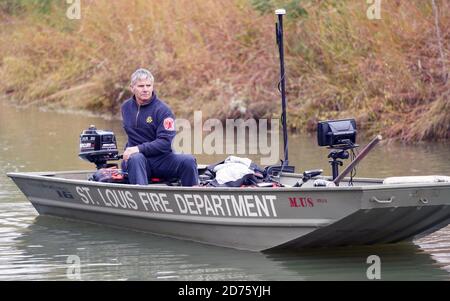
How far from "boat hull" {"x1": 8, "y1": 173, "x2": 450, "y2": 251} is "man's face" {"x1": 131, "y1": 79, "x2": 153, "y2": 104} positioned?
2.83 feet

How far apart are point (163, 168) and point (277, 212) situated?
69.3 inches

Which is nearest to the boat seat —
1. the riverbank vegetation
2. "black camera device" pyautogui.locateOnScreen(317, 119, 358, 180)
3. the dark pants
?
"black camera device" pyautogui.locateOnScreen(317, 119, 358, 180)

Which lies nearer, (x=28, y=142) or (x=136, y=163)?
(x=136, y=163)

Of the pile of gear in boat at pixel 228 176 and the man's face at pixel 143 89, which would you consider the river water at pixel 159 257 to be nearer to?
the pile of gear in boat at pixel 228 176

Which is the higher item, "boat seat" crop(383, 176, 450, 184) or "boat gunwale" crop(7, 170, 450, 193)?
"boat seat" crop(383, 176, 450, 184)

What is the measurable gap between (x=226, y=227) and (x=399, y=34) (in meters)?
10.5

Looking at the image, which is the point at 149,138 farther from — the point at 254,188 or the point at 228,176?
the point at 254,188

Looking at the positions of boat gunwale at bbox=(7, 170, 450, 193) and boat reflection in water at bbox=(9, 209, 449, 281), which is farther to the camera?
boat reflection in water at bbox=(9, 209, 449, 281)

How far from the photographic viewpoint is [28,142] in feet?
70.7

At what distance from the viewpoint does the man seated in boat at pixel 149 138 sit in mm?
11320

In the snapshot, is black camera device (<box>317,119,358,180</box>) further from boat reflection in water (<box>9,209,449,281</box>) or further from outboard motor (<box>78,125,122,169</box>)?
outboard motor (<box>78,125,122,169</box>)

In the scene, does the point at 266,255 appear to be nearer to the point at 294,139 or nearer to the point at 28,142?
the point at 294,139

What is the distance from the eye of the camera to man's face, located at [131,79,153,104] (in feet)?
37.1
